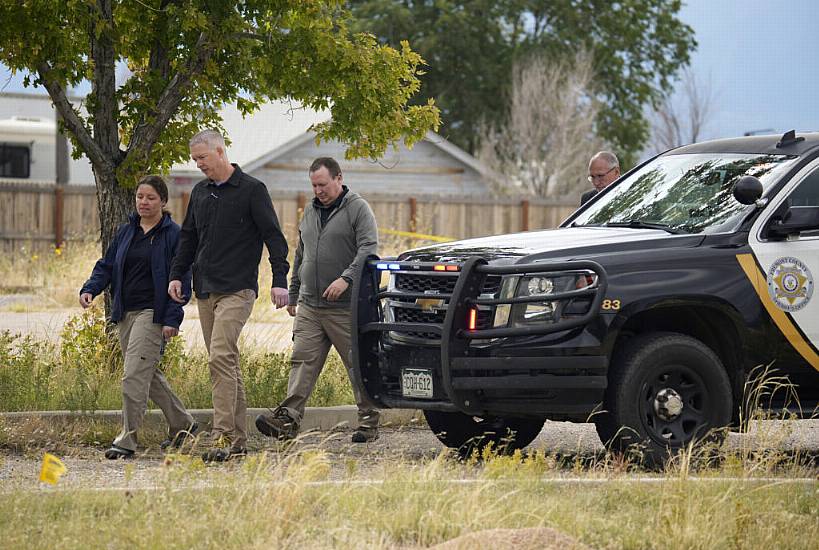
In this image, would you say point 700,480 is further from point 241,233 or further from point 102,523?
point 241,233

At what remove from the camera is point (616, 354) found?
802 centimetres

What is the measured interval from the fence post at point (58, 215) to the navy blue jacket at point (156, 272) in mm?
19349

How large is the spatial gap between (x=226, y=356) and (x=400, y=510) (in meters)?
3.15

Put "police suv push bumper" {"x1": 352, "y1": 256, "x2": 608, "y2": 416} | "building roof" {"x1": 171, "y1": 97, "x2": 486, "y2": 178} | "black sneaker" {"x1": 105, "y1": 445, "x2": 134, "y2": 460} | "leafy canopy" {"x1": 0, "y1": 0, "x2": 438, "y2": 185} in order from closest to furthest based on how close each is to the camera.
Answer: "police suv push bumper" {"x1": 352, "y1": 256, "x2": 608, "y2": 416}, "black sneaker" {"x1": 105, "y1": 445, "x2": 134, "y2": 460}, "leafy canopy" {"x1": 0, "y1": 0, "x2": 438, "y2": 185}, "building roof" {"x1": 171, "y1": 97, "x2": 486, "y2": 178}

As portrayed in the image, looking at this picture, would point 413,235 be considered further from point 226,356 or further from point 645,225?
point 645,225

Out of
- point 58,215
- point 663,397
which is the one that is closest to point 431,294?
point 663,397

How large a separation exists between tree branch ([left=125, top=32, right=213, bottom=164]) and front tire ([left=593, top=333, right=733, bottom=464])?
4.97m

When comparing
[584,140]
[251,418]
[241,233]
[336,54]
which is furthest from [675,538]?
[584,140]

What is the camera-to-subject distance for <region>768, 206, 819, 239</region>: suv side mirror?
8.27m

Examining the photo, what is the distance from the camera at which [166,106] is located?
→ 1158 cm

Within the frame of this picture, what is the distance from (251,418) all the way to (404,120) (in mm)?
3036

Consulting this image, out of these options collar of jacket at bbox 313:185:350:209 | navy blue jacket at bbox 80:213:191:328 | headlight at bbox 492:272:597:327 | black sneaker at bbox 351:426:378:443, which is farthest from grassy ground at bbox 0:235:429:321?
headlight at bbox 492:272:597:327

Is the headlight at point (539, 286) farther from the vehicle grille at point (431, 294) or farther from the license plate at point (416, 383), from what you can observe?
the license plate at point (416, 383)

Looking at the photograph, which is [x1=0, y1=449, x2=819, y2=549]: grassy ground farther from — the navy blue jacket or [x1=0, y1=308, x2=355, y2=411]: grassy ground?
[x1=0, y1=308, x2=355, y2=411]: grassy ground
